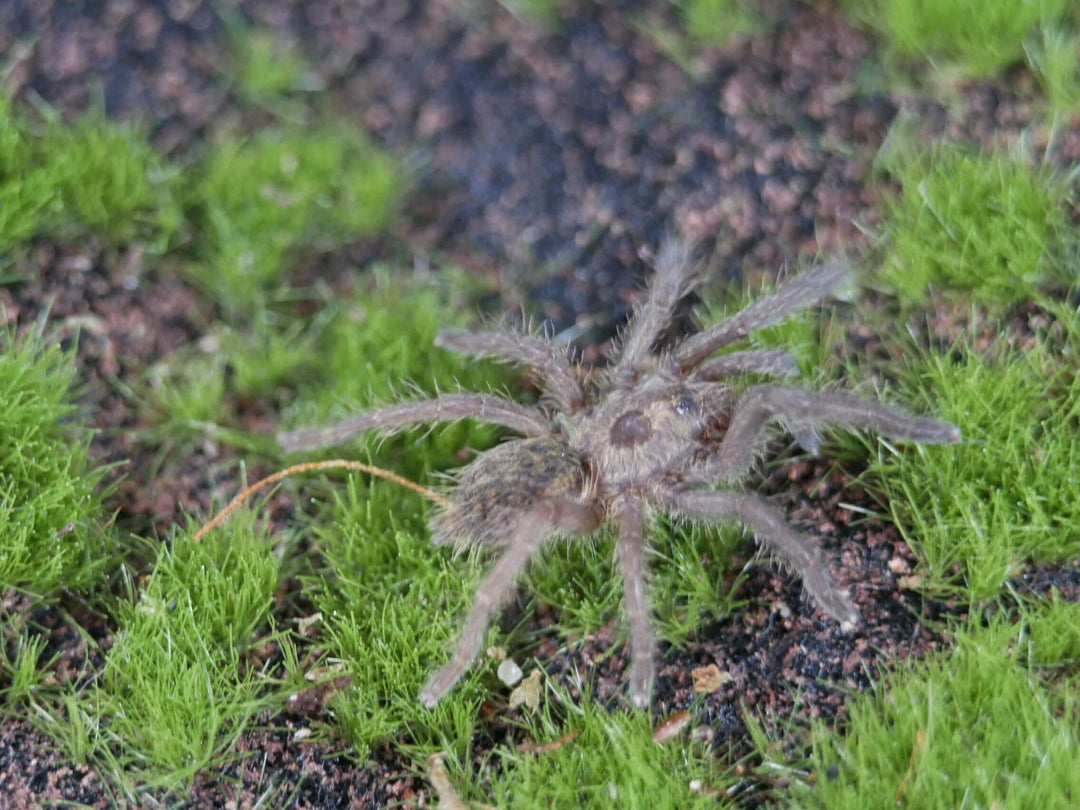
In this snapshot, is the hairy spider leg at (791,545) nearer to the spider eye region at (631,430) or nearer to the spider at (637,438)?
the spider at (637,438)

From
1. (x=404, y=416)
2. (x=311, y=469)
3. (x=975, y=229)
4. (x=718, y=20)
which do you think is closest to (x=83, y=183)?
(x=311, y=469)

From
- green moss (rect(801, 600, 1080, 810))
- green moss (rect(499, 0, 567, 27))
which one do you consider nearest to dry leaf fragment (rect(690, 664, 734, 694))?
green moss (rect(801, 600, 1080, 810))

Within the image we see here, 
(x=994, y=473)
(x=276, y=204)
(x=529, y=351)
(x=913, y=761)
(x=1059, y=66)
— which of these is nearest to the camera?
(x=913, y=761)

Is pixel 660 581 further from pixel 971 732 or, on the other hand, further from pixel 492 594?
pixel 971 732

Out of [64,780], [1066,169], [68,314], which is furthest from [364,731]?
[1066,169]

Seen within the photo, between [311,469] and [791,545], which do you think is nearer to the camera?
[791,545]

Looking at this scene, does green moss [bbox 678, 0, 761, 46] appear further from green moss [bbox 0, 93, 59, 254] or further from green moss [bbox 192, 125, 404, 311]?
green moss [bbox 0, 93, 59, 254]

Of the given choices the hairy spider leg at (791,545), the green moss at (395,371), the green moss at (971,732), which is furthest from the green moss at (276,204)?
the green moss at (971,732)
